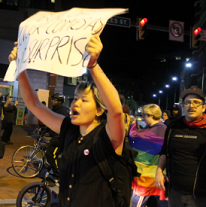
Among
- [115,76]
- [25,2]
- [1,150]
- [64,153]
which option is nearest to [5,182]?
[1,150]

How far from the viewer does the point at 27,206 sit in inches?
161

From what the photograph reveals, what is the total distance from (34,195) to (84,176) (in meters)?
2.90

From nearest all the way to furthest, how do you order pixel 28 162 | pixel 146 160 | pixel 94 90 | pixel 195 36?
pixel 94 90 < pixel 146 160 < pixel 28 162 < pixel 195 36

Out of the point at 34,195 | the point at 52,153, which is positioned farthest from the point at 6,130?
the point at 34,195

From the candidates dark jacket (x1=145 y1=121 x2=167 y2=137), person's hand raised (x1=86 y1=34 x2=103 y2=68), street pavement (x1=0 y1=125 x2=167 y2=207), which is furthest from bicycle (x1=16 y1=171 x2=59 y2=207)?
person's hand raised (x1=86 y1=34 x2=103 y2=68)

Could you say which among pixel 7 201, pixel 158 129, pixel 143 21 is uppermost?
pixel 143 21

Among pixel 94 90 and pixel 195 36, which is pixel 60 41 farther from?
pixel 195 36

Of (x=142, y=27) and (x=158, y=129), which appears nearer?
(x=158, y=129)

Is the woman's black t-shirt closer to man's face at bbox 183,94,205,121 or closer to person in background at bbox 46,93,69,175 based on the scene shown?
man's face at bbox 183,94,205,121

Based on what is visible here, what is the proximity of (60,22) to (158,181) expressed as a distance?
225 cm

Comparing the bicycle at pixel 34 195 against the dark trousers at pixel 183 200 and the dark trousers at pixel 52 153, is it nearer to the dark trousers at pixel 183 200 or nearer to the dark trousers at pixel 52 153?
the dark trousers at pixel 52 153

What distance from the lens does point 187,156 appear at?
268 cm

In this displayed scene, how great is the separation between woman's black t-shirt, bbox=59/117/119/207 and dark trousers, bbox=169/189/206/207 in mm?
1284

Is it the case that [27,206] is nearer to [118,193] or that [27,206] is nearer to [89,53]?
[118,193]
